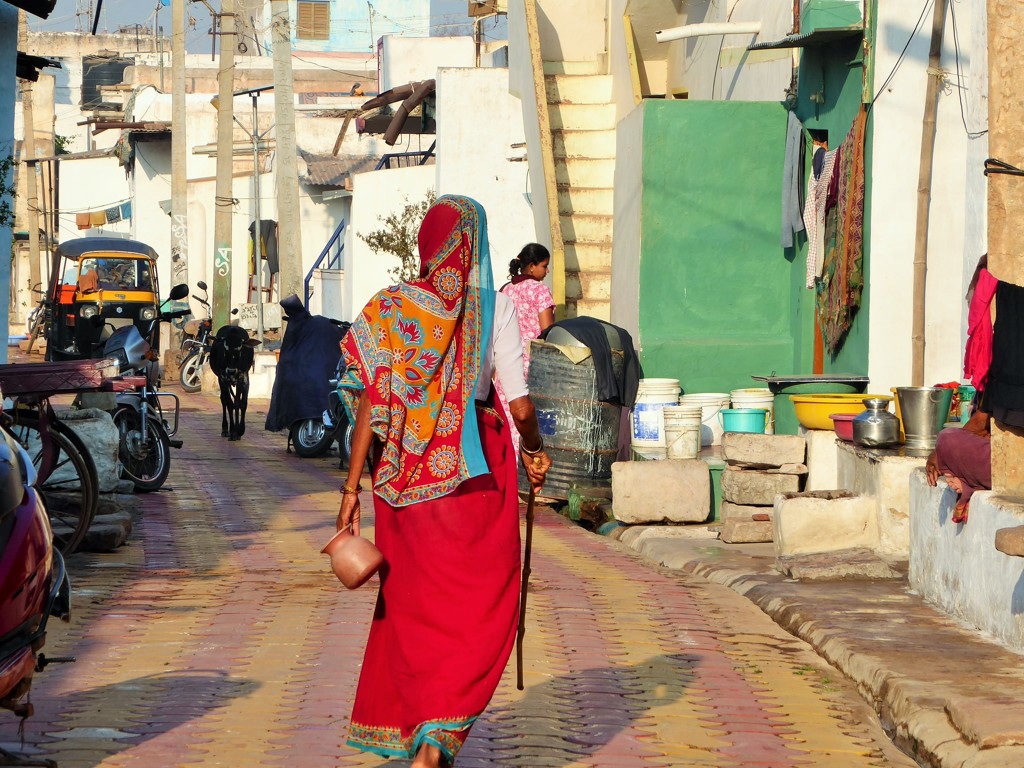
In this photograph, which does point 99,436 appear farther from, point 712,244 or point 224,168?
point 224,168

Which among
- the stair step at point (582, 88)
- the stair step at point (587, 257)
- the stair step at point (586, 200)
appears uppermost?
the stair step at point (582, 88)

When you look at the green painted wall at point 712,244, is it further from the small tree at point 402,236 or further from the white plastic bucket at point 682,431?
the small tree at point 402,236

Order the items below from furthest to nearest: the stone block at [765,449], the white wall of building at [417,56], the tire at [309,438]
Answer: the white wall of building at [417,56] → the tire at [309,438] → the stone block at [765,449]

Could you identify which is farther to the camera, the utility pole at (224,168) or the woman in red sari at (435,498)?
the utility pole at (224,168)

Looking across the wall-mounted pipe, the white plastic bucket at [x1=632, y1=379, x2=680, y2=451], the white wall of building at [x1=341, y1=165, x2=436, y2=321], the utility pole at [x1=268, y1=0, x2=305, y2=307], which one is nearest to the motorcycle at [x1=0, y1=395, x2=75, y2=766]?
the white plastic bucket at [x1=632, y1=379, x2=680, y2=451]

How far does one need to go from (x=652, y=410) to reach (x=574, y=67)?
8400 mm

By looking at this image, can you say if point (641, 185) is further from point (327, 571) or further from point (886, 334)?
point (327, 571)

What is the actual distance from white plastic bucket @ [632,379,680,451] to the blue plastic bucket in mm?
590

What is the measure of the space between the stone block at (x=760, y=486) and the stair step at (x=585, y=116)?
8.10 m

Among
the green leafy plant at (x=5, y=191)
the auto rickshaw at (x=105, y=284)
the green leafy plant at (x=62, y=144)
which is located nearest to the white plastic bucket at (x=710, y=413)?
the green leafy plant at (x=5, y=191)

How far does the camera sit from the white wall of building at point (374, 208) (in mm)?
30844

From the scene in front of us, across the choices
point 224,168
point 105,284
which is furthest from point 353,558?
point 105,284

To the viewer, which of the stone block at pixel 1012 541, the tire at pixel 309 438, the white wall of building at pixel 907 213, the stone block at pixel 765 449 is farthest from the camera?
the tire at pixel 309 438

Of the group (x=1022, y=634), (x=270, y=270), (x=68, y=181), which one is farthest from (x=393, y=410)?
Answer: (x=68, y=181)
